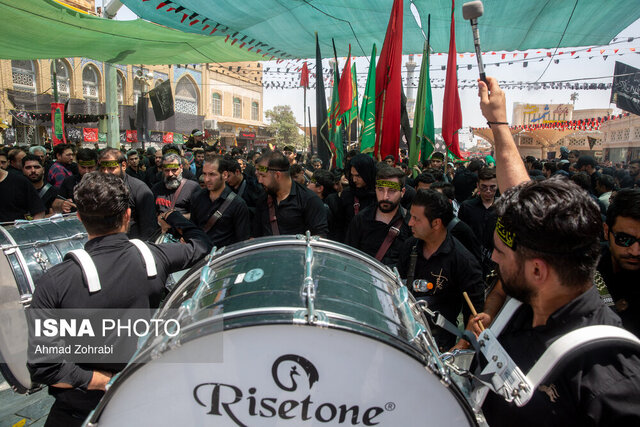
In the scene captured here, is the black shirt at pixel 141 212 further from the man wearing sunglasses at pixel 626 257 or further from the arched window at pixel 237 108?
the arched window at pixel 237 108

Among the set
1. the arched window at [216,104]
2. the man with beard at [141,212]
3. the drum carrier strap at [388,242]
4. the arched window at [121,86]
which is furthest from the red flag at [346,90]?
the arched window at [216,104]

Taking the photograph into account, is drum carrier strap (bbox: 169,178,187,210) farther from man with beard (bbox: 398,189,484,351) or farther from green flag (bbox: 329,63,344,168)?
green flag (bbox: 329,63,344,168)

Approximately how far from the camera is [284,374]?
3.98ft

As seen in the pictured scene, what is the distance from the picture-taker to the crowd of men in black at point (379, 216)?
69.8 inches

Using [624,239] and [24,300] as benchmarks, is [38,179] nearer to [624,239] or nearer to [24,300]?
[24,300]

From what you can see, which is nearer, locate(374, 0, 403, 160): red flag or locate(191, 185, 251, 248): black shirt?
locate(191, 185, 251, 248): black shirt

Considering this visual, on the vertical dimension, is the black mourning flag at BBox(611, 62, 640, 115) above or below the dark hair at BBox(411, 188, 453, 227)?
above

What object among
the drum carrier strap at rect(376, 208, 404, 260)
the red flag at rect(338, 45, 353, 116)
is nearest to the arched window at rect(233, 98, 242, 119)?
the red flag at rect(338, 45, 353, 116)

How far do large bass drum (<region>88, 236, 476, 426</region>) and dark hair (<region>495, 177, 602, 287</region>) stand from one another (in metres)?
0.47

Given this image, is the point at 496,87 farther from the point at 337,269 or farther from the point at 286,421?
the point at 286,421

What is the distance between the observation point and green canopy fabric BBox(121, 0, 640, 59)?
5871mm

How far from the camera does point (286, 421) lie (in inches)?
48.6

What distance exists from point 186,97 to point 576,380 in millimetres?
40412

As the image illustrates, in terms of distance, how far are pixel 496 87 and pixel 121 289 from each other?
2.05 meters
